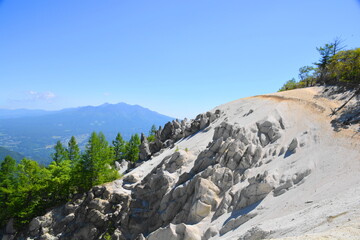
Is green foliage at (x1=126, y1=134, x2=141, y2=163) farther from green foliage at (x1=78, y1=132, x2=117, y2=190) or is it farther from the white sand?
the white sand

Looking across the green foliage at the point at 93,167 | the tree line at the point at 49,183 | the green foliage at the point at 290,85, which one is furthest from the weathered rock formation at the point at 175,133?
the green foliage at the point at 290,85

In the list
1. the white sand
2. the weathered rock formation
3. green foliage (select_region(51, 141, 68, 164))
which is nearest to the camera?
the white sand

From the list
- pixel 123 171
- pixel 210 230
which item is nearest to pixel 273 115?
pixel 210 230

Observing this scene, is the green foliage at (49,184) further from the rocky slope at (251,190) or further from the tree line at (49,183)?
the rocky slope at (251,190)

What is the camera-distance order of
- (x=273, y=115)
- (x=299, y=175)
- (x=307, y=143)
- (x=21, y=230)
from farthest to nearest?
(x=21, y=230) < (x=273, y=115) < (x=307, y=143) < (x=299, y=175)

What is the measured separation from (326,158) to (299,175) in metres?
3.79

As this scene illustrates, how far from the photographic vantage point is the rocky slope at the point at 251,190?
1616 centimetres

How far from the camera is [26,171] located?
44.8 metres

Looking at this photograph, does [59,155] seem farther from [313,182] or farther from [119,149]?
[313,182]

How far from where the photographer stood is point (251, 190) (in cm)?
2173

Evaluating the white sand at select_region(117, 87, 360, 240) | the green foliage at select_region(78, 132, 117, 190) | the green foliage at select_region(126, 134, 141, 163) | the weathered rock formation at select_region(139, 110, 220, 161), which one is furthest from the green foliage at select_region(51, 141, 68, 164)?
the white sand at select_region(117, 87, 360, 240)

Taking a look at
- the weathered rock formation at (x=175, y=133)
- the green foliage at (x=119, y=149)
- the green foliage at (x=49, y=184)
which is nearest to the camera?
the green foliage at (x=49, y=184)

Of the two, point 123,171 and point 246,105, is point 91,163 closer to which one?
point 123,171

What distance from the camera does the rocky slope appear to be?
1616cm
